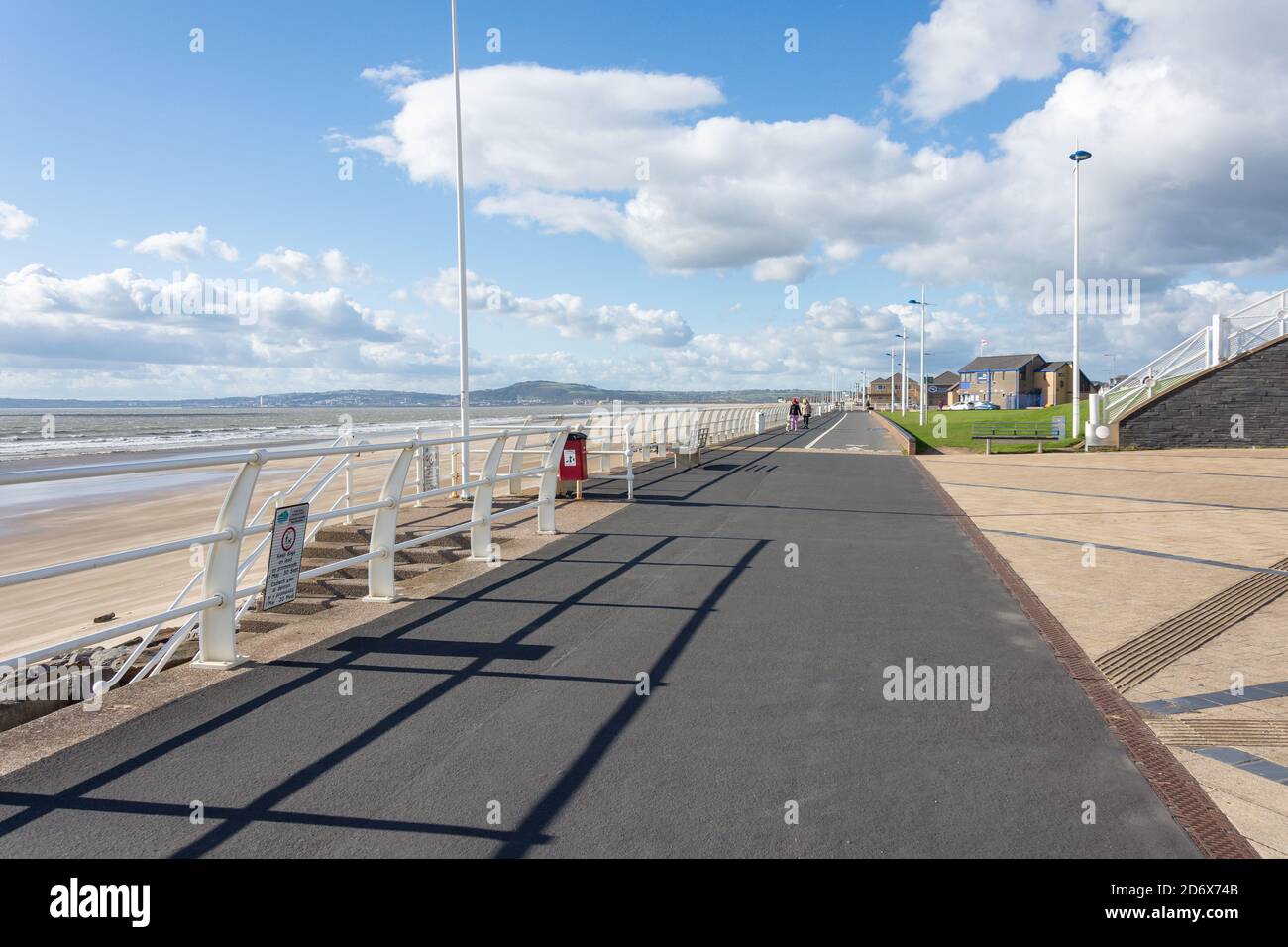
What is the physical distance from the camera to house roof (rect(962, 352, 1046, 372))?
132 metres

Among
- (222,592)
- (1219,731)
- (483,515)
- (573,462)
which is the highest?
(573,462)

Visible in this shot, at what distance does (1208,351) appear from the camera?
30.8m

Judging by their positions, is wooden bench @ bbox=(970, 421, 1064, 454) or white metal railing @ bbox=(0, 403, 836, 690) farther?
wooden bench @ bbox=(970, 421, 1064, 454)

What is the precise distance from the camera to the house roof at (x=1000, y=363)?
434 ft

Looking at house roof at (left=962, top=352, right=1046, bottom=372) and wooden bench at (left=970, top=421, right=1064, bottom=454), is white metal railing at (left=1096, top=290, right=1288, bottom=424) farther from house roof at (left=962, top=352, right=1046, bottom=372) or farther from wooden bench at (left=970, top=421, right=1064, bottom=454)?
house roof at (left=962, top=352, right=1046, bottom=372)

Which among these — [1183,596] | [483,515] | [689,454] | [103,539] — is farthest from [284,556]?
[689,454]

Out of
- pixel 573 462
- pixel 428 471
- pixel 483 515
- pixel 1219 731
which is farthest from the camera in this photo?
pixel 428 471

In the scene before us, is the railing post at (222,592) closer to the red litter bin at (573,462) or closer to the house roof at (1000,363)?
the red litter bin at (573,462)

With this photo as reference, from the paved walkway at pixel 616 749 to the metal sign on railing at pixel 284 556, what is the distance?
42cm

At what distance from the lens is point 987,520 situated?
12930 millimetres

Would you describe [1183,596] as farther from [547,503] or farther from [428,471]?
[428,471]

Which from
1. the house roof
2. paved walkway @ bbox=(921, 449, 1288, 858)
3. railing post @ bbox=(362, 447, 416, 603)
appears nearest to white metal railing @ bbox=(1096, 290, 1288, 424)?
paved walkway @ bbox=(921, 449, 1288, 858)

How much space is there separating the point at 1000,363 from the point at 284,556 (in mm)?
145844

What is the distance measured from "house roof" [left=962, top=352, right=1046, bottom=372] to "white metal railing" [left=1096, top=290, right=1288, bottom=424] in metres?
103
